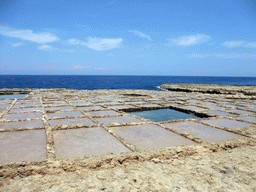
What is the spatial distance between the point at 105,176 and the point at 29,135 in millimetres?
1650

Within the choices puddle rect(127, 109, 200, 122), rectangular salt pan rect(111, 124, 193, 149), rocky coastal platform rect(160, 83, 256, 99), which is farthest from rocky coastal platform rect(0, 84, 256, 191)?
rocky coastal platform rect(160, 83, 256, 99)

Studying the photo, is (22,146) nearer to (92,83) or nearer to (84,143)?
(84,143)

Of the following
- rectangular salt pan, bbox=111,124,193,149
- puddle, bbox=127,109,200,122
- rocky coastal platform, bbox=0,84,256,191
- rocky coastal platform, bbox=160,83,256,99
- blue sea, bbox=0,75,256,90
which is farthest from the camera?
blue sea, bbox=0,75,256,90

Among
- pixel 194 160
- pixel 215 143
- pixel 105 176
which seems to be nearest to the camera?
pixel 105 176

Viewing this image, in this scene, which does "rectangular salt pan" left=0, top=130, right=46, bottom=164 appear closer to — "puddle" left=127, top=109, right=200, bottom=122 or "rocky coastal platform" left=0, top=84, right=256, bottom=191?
"rocky coastal platform" left=0, top=84, right=256, bottom=191

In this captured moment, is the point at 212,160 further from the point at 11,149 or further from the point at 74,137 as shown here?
the point at 11,149

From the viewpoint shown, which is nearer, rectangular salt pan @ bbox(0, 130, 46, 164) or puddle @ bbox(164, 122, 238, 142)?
rectangular salt pan @ bbox(0, 130, 46, 164)

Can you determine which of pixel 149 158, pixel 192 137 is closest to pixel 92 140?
pixel 149 158

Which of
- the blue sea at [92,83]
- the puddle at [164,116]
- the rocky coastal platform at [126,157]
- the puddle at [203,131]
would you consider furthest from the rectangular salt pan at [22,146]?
the blue sea at [92,83]

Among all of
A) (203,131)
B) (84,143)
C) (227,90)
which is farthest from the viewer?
(227,90)

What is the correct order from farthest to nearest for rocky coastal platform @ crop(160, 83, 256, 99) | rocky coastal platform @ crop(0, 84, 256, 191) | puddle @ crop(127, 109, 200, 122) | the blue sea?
the blue sea < rocky coastal platform @ crop(160, 83, 256, 99) < puddle @ crop(127, 109, 200, 122) < rocky coastal platform @ crop(0, 84, 256, 191)

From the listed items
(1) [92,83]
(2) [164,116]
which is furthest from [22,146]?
(1) [92,83]

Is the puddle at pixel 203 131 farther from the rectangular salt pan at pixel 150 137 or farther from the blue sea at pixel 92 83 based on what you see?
the blue sea at pixel 92 83

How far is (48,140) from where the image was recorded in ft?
8.06
